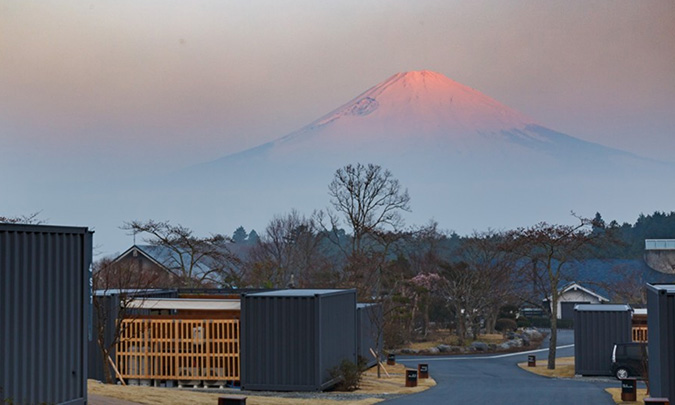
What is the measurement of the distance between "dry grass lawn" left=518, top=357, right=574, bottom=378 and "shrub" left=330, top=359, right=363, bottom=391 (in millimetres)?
12495

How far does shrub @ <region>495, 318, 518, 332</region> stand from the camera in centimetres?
5975

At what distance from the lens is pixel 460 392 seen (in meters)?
24.5

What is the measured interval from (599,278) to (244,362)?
7690 centimetres

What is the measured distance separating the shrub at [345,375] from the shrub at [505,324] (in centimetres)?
3664

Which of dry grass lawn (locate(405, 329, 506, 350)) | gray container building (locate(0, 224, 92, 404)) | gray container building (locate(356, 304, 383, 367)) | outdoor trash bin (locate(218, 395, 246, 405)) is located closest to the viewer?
gray container building (locate(0, 224, 92, 404))

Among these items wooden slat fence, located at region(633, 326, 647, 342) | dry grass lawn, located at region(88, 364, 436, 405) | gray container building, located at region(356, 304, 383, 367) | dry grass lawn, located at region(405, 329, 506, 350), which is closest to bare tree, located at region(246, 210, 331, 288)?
dry grass lawn, located at region(405, 329, 506, 350)

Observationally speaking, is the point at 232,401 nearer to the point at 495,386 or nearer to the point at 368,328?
the point at 495,386

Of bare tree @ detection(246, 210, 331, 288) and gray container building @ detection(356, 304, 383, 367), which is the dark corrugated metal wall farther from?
bare tree @ detection(246, 210, 331, 288)

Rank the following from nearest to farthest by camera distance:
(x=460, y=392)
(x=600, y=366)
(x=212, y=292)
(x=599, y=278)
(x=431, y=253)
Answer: (x=460, y=392)
(x=600, y=366)
(x=212, y=292)
(x=431, y=253)
(x=599, y=278)

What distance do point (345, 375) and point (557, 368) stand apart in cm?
1581

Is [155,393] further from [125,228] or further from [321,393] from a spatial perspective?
[125,228]

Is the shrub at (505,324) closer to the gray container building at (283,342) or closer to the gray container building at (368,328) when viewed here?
the gray container building at (368,328)

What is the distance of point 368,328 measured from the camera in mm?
34562

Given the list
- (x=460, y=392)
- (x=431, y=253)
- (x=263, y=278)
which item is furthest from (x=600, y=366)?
(x=431, y=253)
